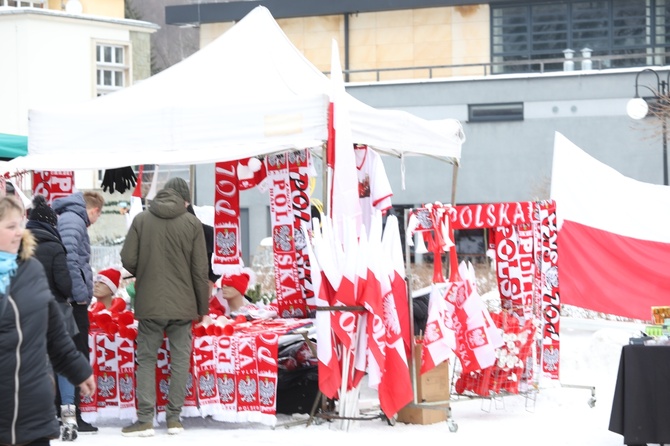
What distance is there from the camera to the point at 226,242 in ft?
33.4

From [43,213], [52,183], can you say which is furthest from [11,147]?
[43,213]

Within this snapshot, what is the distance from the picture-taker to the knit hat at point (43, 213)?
27.4 ft

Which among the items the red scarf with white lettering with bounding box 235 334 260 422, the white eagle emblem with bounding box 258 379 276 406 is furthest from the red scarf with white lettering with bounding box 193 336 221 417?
the white eagle emblem with bounding box 258 379 276 406

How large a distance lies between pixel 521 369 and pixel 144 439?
9.99 feet

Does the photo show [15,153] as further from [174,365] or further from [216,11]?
[216,11]

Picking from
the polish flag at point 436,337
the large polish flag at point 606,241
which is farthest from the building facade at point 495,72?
the polish flag at point 436,337

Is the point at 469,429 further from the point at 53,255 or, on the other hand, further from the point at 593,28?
the point at 593,28

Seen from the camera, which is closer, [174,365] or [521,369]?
[174,365]

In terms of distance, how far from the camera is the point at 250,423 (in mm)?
9336

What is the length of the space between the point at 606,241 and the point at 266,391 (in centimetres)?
663

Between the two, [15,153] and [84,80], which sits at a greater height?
[84,80]

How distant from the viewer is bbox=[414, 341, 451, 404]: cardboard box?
922cm

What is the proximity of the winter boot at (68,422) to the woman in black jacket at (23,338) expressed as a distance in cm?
351

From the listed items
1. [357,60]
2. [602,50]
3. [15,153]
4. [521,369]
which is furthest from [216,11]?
[521,369]
